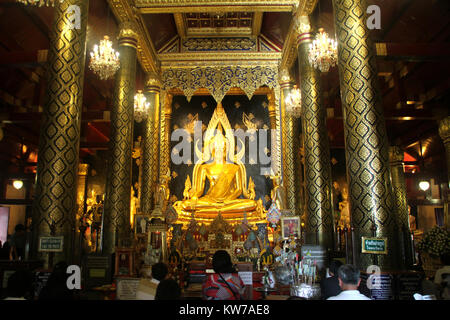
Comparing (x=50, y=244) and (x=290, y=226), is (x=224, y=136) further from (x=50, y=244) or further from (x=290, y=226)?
(x=50, y=244)

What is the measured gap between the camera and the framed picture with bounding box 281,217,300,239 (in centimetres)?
651

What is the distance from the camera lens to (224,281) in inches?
94.9

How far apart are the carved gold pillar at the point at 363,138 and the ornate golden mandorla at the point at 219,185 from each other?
5953mm

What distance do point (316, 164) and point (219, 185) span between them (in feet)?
16.2

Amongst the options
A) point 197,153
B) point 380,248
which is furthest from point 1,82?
point 380,248

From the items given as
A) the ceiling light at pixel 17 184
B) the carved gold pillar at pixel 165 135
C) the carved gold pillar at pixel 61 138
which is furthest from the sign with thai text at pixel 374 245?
the ceiling light at pixel 17 184

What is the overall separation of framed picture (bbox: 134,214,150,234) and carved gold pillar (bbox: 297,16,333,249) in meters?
3.24

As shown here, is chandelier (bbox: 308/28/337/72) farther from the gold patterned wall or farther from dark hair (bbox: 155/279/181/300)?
dark hair (bbox: 155/279/181/300)

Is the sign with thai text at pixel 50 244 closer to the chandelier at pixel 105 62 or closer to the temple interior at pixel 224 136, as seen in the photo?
the temple interior at pixel 224 136

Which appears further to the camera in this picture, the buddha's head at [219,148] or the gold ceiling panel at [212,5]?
the buddha's head at [219,148]

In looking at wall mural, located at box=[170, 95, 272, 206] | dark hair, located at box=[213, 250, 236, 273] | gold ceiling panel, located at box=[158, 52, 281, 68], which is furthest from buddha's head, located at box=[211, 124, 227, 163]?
dark hair, located at box=[213, 250, 236, 273]

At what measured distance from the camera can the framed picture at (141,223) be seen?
721 cm

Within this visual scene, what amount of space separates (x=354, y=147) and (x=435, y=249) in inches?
53.7
